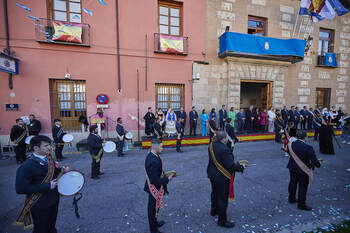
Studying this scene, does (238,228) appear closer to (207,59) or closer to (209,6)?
(207,59)

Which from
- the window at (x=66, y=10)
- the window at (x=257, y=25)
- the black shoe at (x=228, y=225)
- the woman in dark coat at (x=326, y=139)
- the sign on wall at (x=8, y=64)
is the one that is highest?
the window at (x=257, y=25)

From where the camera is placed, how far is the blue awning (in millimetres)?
10422

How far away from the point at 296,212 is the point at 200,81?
352 inches

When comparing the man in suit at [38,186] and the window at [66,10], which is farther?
the window at [66,10]

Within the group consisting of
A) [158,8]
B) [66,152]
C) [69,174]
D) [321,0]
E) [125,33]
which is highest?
[321,0]

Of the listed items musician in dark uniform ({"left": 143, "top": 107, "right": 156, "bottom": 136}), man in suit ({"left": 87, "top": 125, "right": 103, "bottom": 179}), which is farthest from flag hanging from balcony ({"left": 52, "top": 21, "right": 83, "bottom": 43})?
man in suit ({"left": 87, "top": 125, "right": 103, "bottom": 179})

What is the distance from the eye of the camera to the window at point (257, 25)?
12.3 m

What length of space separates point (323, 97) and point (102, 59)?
60.1 ft

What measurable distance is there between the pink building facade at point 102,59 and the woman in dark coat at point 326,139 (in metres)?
7.14

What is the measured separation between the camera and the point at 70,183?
9.21 ft

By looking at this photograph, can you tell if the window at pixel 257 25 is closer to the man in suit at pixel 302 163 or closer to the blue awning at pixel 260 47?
the blue awning at pixel 260 47

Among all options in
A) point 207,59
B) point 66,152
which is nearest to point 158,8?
point 207,59

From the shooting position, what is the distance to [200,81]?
37.0 ft

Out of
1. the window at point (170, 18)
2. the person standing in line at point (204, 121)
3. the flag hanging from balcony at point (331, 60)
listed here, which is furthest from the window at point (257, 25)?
the person standing in line at point (204, 121)
